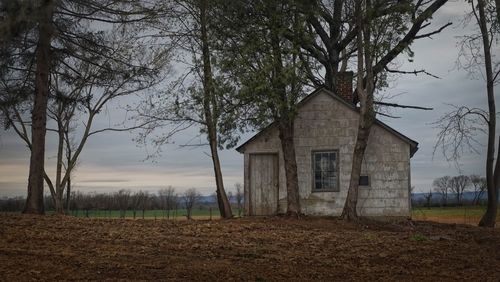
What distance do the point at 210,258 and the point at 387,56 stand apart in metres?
12.6

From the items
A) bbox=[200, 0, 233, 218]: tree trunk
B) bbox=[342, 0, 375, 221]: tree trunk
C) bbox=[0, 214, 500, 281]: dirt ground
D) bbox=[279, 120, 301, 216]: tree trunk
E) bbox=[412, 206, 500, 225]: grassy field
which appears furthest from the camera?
bbox=[412, 206, 500, 225]: grassy field

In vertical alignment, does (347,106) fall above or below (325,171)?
above

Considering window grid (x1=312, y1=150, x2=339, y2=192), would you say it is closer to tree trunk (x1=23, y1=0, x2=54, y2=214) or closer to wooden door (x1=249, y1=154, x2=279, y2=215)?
wooden door (x1=249, y1=154, x2=279, y2=215)

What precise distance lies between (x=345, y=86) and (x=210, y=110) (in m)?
5.49

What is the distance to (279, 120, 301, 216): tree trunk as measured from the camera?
1995 cm

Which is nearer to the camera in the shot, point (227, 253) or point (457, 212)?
point (227, 253)

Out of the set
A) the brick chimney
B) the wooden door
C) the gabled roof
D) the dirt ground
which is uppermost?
the brick chimney

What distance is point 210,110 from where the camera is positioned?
21031 millimetres

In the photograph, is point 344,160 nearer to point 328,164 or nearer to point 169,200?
point 328,164

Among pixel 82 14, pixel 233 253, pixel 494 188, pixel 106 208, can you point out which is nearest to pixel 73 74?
pixel 82 14

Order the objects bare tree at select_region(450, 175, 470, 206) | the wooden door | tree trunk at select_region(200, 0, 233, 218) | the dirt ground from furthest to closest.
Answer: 1. bare tree at select_region(450, 175, 470, 206)
2. the wooden door
3. tree trunk at select_region(200, 0, 233, 218)
4. the dirt ground

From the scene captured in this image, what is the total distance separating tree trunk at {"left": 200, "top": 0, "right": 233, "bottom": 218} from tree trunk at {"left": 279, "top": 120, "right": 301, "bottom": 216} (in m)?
2.52

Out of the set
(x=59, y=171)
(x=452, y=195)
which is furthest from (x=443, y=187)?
(x=59, y=171)

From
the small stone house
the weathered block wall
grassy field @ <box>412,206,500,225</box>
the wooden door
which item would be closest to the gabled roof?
the small stone house
